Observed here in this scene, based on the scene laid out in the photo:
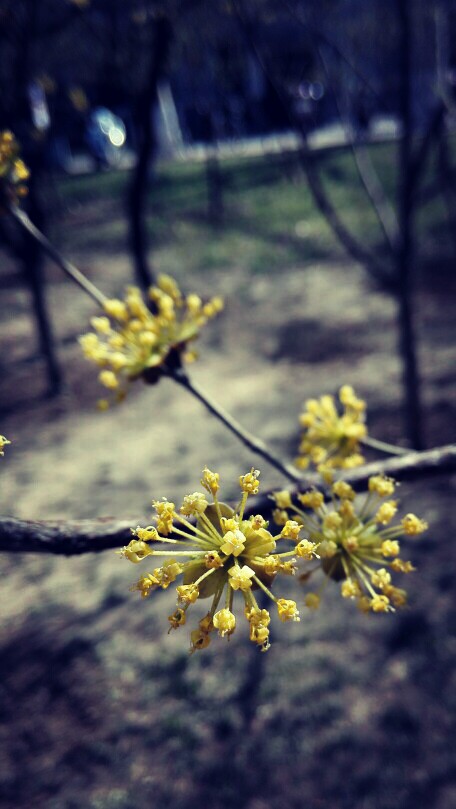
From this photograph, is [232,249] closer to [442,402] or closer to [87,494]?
[442,402]

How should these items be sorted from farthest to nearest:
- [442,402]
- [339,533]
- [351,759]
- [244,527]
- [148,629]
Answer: [442,402], [148,629], [351,759], [339,533], [244,527]

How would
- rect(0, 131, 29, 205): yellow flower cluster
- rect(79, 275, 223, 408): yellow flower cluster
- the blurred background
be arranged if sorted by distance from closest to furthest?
rect(0, 131, 29, 205): yellow flower cluster, rect(79, 275, 223, 408): yellow flower cluster, the blurred background

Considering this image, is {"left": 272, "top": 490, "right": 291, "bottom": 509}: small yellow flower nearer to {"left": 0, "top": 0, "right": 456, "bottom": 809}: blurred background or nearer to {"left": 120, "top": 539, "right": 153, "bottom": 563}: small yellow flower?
{"left": 120, "top": 539, "right": 153, "bottom": 563}: small yellow flower

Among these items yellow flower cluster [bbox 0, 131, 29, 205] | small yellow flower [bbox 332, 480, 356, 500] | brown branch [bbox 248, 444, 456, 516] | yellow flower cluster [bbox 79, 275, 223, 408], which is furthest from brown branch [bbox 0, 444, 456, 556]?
yellow flower cluster [bbox 0, 131, 29, 205]

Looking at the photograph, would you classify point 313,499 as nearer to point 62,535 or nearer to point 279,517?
point 279,517

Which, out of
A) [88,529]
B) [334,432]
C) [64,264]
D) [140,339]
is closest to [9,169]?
[64,264]

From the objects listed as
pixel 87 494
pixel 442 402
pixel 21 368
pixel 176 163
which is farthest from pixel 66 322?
pixel 176 163
